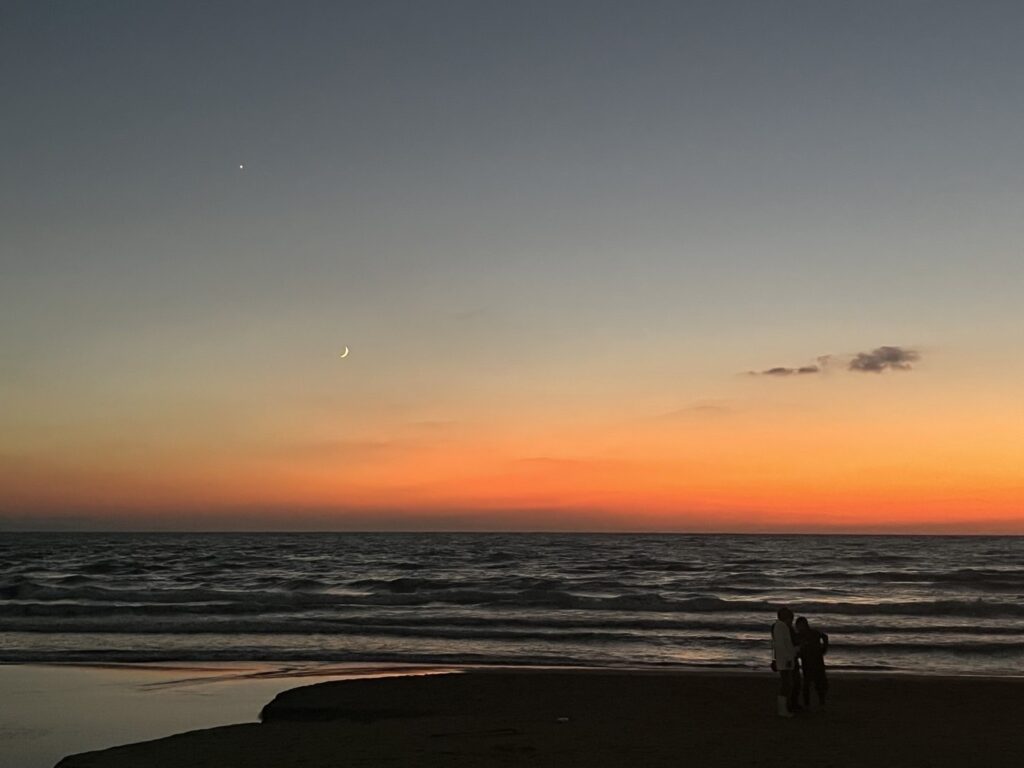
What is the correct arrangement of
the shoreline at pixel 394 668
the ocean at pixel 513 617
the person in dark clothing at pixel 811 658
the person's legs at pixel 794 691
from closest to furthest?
1. the person's legs at pixel 794 691
2. the person in dark clothing at pixel 811 658
3. the shoreline at pixel 394 668
4. the ocean at pixel 513 617

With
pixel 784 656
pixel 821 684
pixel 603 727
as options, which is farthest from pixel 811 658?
pixel 603 727

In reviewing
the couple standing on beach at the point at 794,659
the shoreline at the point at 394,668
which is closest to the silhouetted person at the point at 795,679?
the couple standing on beach at the point at 794,659

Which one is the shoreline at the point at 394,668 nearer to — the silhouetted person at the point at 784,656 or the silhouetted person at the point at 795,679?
the silhouetted person at the point at 795,679

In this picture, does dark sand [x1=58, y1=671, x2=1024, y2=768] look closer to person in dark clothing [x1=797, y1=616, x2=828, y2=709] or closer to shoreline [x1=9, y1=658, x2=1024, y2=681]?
person in dark clothing [x1=797, y1=616, x2=828, y2=709]

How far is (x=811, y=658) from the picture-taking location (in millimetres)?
15070

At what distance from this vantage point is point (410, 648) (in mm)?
25703

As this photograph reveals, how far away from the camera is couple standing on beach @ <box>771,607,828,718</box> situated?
14.4 meters

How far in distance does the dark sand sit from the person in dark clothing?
39cm

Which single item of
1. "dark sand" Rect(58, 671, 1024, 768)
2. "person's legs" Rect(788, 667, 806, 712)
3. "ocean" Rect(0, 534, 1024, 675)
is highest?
"person's legs" Rect(788, 667, 806, 712)

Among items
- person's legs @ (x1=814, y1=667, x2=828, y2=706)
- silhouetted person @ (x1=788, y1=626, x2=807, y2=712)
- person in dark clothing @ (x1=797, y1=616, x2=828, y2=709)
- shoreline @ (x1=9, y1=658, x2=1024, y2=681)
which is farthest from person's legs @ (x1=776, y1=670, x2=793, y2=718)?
shoreline @ (x1=9, y1=658, x2=1024, y2=681)

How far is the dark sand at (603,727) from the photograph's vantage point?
38.4 ft

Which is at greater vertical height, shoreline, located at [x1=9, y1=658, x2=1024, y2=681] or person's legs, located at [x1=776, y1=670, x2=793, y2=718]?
person's legs, located at [x1=776, y1=670, x2=793, y2=718]

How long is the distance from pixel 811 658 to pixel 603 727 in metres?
3.43

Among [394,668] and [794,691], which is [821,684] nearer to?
[794,691]
